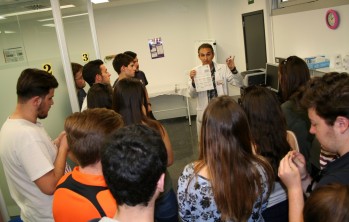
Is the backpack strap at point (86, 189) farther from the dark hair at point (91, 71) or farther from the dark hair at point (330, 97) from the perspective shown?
the dark hair at point (91, 71)

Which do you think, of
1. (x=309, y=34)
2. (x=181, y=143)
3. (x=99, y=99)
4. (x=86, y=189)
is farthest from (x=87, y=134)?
(x=181, y=143)

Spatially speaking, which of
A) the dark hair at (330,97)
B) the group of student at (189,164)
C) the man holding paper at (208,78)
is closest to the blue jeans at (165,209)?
the group of student at (189,164)

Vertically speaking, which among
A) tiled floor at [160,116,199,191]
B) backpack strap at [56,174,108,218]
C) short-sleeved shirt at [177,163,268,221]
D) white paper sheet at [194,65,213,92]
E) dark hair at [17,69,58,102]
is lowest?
tiled floor at [160,116,199,191]

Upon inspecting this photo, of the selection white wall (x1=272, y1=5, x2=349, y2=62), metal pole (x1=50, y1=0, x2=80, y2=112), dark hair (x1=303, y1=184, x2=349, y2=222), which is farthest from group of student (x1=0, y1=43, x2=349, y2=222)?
white wall (x1=272, y1=5, x2=349, y2=62)

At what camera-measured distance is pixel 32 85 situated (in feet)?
5.67

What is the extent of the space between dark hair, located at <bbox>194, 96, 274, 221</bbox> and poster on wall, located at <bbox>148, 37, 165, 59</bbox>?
5.69 m

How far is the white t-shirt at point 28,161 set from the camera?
1.57 metres

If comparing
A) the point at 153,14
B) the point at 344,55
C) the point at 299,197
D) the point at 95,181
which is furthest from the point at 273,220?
the point at 153,14

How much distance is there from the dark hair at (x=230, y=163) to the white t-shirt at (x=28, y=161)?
90 centimetres

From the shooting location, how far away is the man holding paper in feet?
11.4

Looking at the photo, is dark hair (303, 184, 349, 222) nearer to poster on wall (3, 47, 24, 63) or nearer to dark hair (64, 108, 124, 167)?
dark hair (64, 108, 124, 167)

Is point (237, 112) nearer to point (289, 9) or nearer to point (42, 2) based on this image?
point (42, 2)

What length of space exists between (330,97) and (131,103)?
4.18ft

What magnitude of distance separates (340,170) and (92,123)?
102cm
